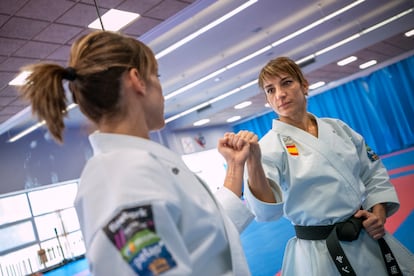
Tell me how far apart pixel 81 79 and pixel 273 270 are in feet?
13.5

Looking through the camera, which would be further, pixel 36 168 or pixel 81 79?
pixel 36 168

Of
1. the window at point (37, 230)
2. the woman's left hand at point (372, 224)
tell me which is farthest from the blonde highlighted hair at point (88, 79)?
the window at point (37, 230)

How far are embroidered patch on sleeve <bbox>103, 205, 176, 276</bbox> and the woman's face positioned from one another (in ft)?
4.47

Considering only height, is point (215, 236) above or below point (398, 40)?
below

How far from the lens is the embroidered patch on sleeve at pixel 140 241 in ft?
2.35

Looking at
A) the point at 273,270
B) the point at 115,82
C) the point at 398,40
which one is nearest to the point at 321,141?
the point at 115,82

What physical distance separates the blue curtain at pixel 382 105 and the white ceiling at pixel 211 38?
21.5 inches

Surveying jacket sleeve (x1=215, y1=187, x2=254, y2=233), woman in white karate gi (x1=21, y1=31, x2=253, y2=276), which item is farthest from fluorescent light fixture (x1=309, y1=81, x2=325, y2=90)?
woman in white karate gi (x1=21, y1=31, x2=253, y2=276)

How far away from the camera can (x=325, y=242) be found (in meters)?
1.69

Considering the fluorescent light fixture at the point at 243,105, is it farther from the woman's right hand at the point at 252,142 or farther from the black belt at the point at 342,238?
the woman's right hand at the point at 252,142

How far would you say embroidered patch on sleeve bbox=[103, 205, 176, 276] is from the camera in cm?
72

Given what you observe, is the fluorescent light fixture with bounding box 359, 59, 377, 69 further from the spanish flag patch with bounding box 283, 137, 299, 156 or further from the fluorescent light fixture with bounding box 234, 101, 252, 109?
the spanish flag patch with bounding box 283, 137, 299, 156

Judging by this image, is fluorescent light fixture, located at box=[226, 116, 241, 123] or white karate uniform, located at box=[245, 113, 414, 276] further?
fluorescent light fixture, located at box=[226, 116, 241, 123]

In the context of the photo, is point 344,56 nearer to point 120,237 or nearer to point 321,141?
point 321,141
